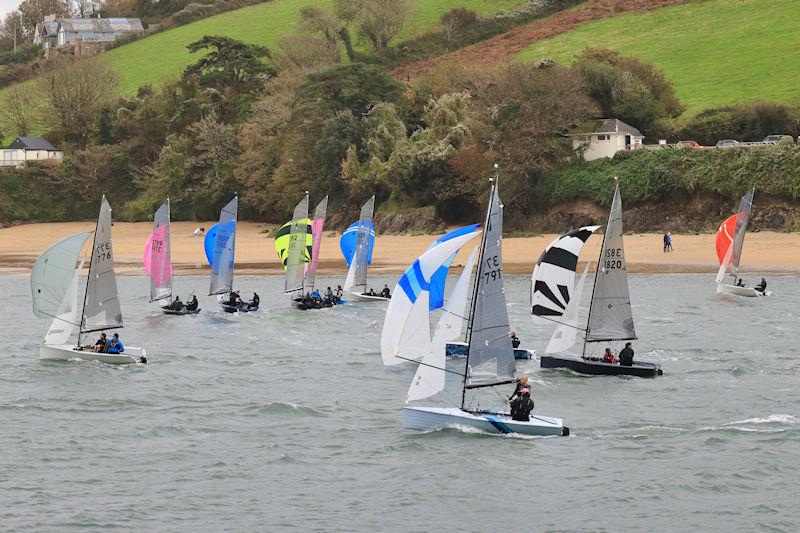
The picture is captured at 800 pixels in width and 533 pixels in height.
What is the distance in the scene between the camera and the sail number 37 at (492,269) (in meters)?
30.2

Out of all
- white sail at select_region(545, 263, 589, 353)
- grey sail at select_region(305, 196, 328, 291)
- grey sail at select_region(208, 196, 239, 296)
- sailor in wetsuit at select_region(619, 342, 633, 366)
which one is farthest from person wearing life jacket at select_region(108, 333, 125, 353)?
sailor in wetsuit at select_region(619, 342, 633, 366)

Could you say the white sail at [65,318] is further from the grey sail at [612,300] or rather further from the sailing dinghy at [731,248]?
the sailing dinghy at [731,248]

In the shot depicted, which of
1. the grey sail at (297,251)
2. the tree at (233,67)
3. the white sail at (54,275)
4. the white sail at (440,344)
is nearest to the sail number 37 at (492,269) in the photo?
the white sail at (440,344)

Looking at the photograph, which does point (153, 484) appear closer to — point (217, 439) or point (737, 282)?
point (217, 439)

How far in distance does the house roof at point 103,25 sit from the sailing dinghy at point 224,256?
13526 cm

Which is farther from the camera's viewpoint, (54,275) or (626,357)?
(54,275)

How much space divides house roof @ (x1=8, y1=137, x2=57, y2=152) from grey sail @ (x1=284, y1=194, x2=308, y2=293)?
66.8m

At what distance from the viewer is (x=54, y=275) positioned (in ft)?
136

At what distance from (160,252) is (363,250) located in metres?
10.2

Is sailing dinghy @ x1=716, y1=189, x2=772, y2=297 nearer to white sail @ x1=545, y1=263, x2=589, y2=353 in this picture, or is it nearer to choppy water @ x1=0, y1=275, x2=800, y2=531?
choppy water @ x1=0, y1=275, x2=800, y2=531

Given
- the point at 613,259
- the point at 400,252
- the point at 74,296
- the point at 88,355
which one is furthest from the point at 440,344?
the point at 400,252

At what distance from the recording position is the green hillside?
480ft

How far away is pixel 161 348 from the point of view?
152 ft

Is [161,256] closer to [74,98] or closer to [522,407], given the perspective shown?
[522,407]
